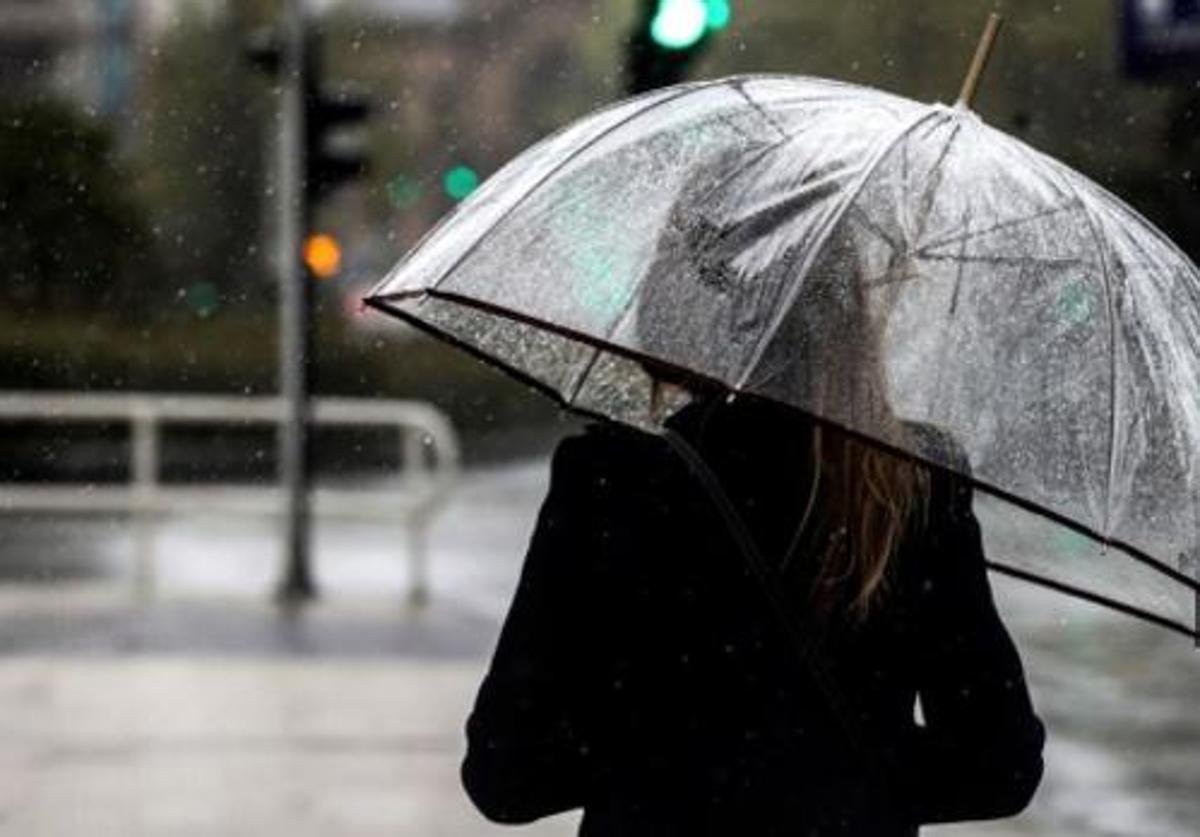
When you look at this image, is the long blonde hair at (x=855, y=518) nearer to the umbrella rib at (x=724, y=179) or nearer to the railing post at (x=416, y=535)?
the umbrella rib at (x=724, y=179)

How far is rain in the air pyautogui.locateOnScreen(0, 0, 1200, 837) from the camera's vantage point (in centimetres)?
273

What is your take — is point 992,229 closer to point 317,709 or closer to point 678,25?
point 678,25

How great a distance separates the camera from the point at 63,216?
42.5m

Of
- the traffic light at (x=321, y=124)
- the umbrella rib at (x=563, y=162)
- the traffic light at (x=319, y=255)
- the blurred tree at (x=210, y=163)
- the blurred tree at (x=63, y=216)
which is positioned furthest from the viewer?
the blurred tree at (x=210, y=163)

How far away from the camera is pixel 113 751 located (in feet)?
29.9

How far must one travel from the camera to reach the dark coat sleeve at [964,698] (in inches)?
108

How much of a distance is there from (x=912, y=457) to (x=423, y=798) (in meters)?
5.69

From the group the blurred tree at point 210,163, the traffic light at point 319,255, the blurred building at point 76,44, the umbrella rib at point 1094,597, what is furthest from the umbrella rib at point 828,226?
the blurred building at point 76,44

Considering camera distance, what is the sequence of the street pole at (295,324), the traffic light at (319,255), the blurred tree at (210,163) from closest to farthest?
the street pole at (295,324) < the traffic light at (319,255) < the blurred tree at (210,163)

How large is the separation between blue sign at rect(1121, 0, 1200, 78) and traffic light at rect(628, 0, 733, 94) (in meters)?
2.41

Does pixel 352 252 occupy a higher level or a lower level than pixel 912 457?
lower

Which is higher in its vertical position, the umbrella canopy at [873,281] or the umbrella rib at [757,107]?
the umbrella rib at [757,107]

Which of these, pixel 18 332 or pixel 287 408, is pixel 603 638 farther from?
pixel 18 332

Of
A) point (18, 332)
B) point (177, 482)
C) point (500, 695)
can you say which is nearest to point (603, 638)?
point (500, 695)
